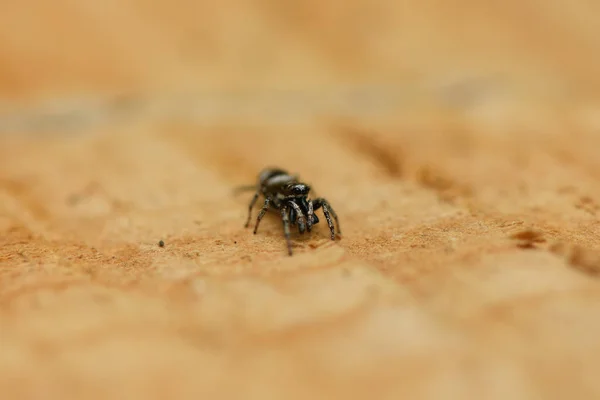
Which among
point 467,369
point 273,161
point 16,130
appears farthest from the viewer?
point 16,130

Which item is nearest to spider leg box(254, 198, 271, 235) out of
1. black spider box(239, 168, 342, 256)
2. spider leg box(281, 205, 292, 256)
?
black spider box(239, 168, 342, 256)

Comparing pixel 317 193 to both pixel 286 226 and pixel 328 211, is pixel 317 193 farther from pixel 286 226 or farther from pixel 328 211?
pixel 286 226

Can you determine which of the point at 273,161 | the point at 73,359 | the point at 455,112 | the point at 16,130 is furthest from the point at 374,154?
the point at 16,130

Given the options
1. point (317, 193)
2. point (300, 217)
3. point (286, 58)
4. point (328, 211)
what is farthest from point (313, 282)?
Result: point (286, 58)

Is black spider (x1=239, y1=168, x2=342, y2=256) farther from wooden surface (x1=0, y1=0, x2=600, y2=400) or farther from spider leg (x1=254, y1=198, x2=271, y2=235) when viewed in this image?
wooden surface (x1=0, y1=0, x2=600, y2=400)

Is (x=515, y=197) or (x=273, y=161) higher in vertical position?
(x=273, y=161)

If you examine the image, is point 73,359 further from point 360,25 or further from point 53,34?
point 360,25
